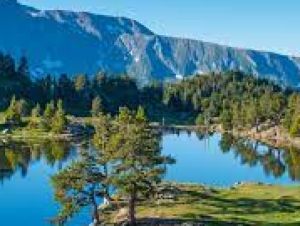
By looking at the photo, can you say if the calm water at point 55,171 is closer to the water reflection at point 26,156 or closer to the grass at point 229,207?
the water reflection at point 26,156

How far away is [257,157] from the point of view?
189250 millimetres

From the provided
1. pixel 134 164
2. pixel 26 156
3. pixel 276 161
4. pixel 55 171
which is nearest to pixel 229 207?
pixel 134 164

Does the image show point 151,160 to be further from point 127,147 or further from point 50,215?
point 50,215

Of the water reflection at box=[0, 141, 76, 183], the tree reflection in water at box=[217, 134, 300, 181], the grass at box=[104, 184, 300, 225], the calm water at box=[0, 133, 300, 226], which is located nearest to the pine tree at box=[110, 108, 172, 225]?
the grass at box=[104, 184, 300, 225]

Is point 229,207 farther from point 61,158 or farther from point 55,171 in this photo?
point 61,158

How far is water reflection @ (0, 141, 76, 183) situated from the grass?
51.1 m

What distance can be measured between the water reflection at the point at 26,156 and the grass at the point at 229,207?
51060 mm

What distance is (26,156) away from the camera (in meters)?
175

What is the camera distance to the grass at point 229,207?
78062 mm

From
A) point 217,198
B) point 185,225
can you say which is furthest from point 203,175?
point 185,225

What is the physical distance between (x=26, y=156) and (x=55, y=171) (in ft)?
97.9

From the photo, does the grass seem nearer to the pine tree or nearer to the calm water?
the pine tree

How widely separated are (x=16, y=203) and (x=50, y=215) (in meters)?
13.1

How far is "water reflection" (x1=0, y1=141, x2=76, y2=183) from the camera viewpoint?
14988 cm
